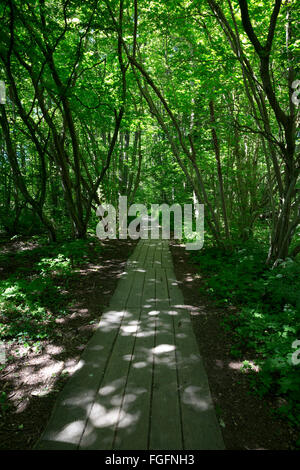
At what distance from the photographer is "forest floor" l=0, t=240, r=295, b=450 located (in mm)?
1786

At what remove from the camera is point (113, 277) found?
488cm

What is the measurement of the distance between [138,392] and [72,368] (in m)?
0.73

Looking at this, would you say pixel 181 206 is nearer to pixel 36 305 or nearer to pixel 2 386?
pixel 36 305

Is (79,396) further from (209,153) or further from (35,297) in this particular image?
(209,153)

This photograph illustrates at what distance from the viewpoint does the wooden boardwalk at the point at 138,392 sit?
172 cm

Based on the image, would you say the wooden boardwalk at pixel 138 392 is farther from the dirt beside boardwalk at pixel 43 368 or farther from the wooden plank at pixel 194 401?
the dirt beside boardwalk at pixel 43 368

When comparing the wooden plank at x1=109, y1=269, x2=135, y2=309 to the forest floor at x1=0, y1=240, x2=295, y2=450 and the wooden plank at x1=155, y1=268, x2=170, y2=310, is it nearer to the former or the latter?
the forest floor at x1=0, y1=240, x2=295, y2=450

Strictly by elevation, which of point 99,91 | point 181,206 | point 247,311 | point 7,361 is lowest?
point 7,361

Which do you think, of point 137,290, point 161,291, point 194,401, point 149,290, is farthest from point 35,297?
point 194,401

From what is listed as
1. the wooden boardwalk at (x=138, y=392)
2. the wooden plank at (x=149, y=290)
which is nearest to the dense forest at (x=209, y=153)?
the wooden boardwalk at (x=138, y=392)

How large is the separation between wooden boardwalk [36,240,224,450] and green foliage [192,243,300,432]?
54 centimetres
